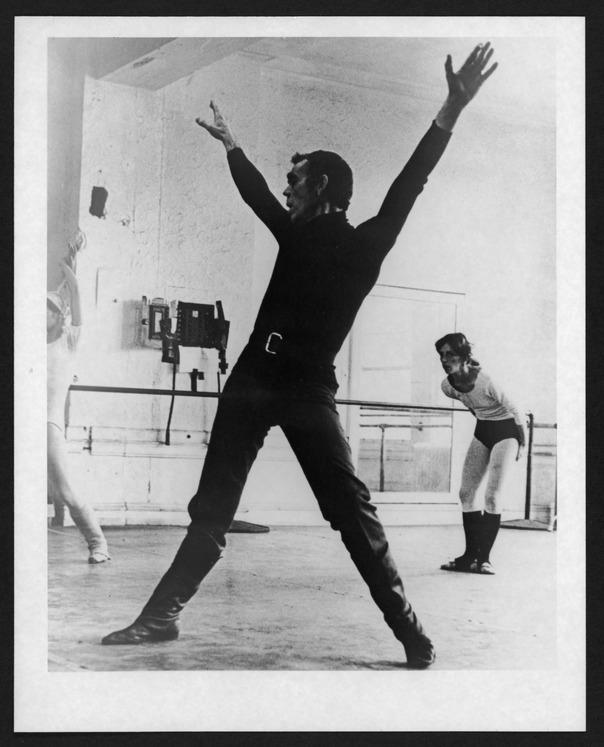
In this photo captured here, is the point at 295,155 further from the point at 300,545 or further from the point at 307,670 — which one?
the point at 307,670

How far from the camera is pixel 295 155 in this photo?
12.0ft

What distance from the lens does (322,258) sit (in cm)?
356

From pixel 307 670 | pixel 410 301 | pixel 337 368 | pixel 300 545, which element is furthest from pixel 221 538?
pixel 410 301

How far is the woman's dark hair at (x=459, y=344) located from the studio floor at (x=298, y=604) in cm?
75

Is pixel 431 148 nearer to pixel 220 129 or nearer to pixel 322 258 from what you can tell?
pixel 322 258

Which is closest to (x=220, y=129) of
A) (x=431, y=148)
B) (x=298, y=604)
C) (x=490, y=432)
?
(x=431, y=148)

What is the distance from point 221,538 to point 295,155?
1592 mm

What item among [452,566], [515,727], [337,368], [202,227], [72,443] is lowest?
[515,727]

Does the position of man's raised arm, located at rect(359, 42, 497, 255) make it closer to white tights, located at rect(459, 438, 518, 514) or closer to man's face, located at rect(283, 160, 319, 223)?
man's face, located at rect(283, 160, 319, 223)

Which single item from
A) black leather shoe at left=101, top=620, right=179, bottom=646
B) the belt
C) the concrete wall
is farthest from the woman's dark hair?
black leather shoe at left=101, top=620, right=179, bottom=646

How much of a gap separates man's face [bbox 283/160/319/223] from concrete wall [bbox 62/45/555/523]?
52 millimetres

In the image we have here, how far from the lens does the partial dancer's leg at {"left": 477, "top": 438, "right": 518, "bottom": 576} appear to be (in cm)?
370

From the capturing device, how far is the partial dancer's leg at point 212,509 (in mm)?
3473

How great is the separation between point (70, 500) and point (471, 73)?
2.40 metres
